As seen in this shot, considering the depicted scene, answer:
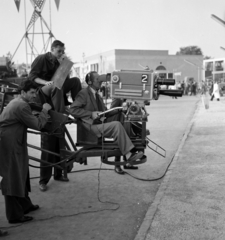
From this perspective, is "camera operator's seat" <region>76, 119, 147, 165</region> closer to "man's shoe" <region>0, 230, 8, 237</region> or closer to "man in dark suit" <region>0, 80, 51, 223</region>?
"man in dark suit" <region>0, 80, 51, 223</region>

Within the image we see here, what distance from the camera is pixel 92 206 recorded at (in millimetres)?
4609

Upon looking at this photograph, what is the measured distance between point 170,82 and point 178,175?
85.3 inches

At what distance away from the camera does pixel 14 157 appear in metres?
3.93

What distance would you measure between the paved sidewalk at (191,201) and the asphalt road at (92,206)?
23 centimetres

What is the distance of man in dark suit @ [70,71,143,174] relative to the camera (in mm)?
4250

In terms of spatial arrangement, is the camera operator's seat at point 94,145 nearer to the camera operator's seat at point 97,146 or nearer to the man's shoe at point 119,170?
the camera operator's seat at point 97,146

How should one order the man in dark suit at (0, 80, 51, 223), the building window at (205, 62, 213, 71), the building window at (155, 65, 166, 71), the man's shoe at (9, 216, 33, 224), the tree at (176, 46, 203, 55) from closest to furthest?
the man in dark suit at (0, 80, 51, 223), the man's shoe at (9, 216, 33, 224), the building window at (155, 65, 166, 71), the building window at (205, 62, 213, 71), the tree at (176, 46, 203, 55)

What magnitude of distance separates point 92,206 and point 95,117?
125 centimetres

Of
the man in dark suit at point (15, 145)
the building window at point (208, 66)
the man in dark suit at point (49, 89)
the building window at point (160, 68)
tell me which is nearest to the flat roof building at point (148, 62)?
the building window at point (160, 68)

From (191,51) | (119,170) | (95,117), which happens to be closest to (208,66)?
(119,170)

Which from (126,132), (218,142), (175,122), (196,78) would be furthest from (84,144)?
(196,78)

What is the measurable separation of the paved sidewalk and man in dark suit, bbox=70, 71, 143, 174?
2.68 ft

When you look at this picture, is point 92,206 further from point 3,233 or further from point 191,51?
point 191,51

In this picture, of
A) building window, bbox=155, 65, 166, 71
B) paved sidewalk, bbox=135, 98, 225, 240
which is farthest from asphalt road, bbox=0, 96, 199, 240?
building window, bbox=155, 65, 166, 71
